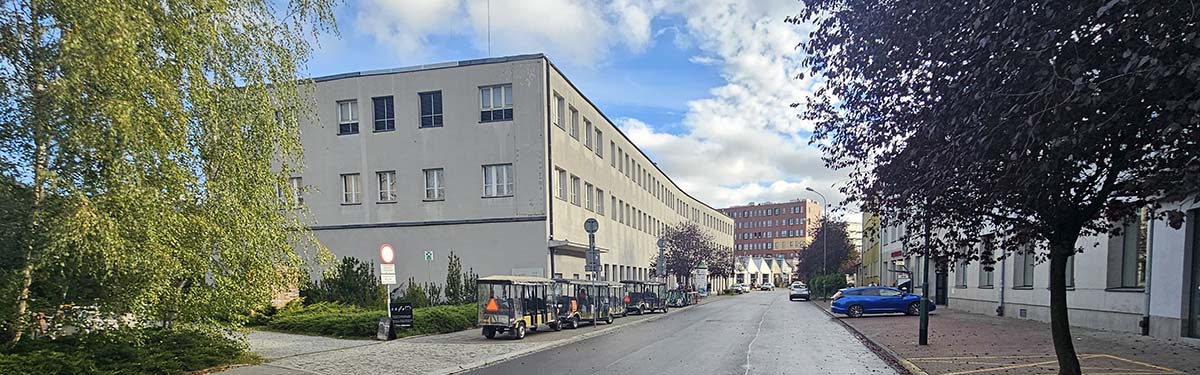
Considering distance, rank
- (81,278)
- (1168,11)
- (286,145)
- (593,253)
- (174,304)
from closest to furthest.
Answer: (1168,11) < (81,278) < (174,304) < (286,145) < (593,253)

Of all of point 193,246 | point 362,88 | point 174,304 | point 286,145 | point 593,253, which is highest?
point 362,88

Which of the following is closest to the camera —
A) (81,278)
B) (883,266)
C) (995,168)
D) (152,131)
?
(995,168)

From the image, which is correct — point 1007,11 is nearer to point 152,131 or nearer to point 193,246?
point 152,131

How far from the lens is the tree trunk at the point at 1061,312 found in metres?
7.50

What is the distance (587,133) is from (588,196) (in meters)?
3.48

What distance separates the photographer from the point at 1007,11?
487 cm

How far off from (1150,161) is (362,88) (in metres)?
29.3

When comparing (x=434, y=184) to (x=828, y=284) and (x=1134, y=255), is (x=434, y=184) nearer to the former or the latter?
(x=1134, y=255)

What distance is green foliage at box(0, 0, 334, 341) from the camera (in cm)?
720

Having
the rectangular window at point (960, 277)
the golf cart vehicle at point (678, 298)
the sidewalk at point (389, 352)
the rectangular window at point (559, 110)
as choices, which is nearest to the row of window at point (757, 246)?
the golf cart vehicle at point (678, 298)

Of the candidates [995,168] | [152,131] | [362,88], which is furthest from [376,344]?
[362,88]

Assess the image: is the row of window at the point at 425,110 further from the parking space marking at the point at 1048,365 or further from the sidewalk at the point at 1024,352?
the parking space marking at the point at 1048,365

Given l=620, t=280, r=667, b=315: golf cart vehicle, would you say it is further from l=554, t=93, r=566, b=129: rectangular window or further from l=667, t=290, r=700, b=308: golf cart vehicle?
l=554, t=93, r=566, b=129: rectangular window

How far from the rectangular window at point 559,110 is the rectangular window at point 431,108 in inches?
205
